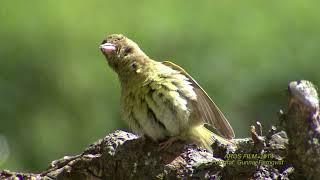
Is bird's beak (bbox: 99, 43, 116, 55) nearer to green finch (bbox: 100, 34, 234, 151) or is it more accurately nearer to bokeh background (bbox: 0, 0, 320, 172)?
green finch (bbox: 100, 34, 234, 151)

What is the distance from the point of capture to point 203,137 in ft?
9.66

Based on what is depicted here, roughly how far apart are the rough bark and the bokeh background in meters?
2.30

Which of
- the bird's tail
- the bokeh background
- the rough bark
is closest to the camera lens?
the rough bark

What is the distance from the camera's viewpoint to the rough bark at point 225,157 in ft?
7.22

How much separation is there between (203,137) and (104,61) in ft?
8.03

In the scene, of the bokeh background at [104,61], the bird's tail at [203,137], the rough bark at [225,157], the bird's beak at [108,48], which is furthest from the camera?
the bokeh background at [104,61]

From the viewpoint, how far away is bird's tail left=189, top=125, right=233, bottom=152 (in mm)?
2869

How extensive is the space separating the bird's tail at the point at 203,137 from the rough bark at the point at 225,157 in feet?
0.55

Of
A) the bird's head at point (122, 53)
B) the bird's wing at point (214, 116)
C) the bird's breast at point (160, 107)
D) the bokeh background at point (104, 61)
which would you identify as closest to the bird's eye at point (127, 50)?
the bird's head at point (122, 53)

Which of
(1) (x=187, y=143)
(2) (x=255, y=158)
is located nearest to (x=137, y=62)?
(1) (x=187, y=143)

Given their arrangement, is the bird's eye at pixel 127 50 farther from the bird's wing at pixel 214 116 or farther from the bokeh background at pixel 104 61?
the bokeh background at pixel 104 61

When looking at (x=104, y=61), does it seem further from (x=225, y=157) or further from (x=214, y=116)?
(x=225, y=157)

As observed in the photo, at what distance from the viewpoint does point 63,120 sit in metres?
5.45

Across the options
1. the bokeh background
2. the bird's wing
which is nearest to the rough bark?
the bird's wing
